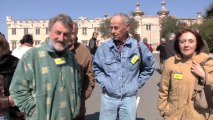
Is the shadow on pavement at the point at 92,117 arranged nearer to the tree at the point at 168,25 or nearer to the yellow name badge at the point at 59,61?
the yellow name badge at the point at 59,61

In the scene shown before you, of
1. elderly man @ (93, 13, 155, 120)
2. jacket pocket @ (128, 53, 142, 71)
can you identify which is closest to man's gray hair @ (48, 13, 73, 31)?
elderly man @ (93, 13, 155, 120)

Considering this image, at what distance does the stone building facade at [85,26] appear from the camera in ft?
303

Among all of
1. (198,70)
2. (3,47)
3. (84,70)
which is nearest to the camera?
(198,70)

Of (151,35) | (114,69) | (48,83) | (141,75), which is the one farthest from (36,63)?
(151,35)

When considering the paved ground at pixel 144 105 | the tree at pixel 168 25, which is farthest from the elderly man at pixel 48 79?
the tree at pixel 168 25

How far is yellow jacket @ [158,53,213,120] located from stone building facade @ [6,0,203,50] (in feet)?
284

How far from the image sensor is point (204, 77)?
149 inches

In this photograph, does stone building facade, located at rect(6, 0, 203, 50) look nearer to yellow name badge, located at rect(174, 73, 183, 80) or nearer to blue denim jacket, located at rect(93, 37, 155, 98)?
blue denim jacket, located at rect(93, 37, 155, 98)

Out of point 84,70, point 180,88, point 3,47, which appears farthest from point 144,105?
point 3,47

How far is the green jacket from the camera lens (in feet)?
11.1

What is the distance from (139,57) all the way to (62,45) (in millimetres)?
1370

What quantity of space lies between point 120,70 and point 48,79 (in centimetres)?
127

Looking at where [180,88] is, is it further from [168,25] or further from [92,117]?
[168,25]

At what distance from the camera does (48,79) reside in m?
3.40
